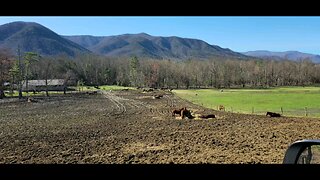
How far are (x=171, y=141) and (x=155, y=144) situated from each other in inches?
32.0

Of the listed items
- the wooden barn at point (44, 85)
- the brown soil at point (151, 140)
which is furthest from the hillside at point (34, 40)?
the brown soil at point (151, 140)

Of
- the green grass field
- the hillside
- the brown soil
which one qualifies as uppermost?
the hillside

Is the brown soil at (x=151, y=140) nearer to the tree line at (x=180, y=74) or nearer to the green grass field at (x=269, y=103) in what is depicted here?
the green grass field at (x=269, y=103)

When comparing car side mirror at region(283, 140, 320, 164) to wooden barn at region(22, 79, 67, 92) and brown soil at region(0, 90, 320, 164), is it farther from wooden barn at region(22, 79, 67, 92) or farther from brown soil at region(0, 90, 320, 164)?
wooden barn at region(22, 79, 67, 92)

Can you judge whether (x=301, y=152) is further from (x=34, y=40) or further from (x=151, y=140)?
(x=34, y=40)

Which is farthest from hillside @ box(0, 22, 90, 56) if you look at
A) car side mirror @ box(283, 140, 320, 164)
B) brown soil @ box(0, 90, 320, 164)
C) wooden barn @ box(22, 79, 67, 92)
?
car side mirror @ box(283, 140, 320, 164)

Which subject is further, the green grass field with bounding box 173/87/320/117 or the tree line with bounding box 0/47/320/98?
the tree line with bounding box 0/47/320/98

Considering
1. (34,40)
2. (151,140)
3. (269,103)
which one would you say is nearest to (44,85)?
(269,103)

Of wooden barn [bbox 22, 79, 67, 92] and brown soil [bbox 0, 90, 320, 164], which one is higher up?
wooden barn [bbox 22, 79, 67, 92]
